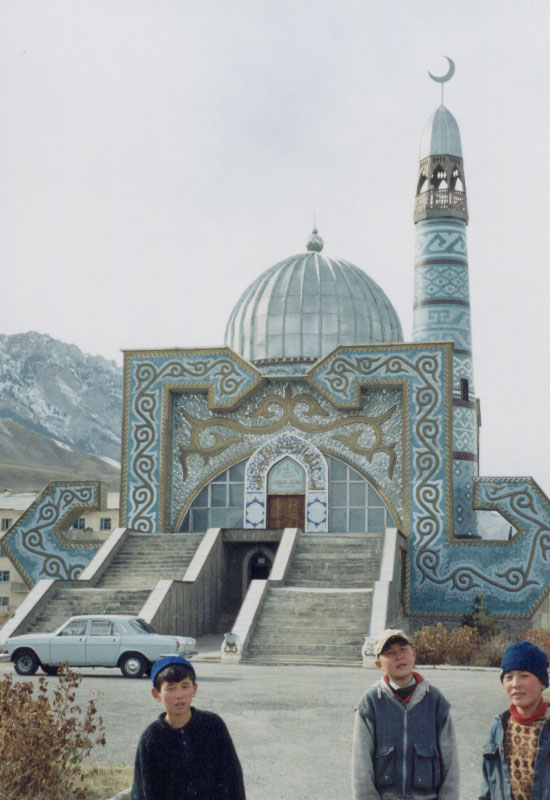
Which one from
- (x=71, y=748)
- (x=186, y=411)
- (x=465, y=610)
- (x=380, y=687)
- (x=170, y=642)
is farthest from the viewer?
(x=186, y=411)

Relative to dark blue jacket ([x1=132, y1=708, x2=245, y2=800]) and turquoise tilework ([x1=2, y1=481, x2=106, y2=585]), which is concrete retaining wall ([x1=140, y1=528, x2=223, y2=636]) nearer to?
turquoise tilework ([x1=2, y1=481, x2=106, y2=585])

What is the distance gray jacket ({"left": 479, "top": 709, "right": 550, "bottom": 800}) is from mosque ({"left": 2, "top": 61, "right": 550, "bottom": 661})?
19454 mm

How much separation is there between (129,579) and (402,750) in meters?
Result: 20.5

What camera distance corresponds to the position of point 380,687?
514 centimetres

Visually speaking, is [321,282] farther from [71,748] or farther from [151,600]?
[71,748]

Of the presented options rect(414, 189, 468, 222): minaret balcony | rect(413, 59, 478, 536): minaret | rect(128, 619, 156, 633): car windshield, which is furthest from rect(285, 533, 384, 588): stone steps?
rect(414, 189, 468, 222): minaret balcony

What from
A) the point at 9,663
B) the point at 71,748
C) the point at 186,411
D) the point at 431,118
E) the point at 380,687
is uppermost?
the point at 431,118

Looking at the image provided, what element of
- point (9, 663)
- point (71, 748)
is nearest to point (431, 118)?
point (9, 663)

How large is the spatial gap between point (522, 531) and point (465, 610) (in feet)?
8.14

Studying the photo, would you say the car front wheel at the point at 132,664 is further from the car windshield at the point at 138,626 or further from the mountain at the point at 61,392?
the mountain at the point at 61,392

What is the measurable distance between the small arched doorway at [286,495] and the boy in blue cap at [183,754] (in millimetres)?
23967

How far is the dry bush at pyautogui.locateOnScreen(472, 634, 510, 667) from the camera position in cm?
2058

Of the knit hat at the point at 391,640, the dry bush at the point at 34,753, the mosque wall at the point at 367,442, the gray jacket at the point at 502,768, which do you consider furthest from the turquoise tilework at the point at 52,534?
the gray jacket at the point at 502,768

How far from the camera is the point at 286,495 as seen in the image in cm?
2892
